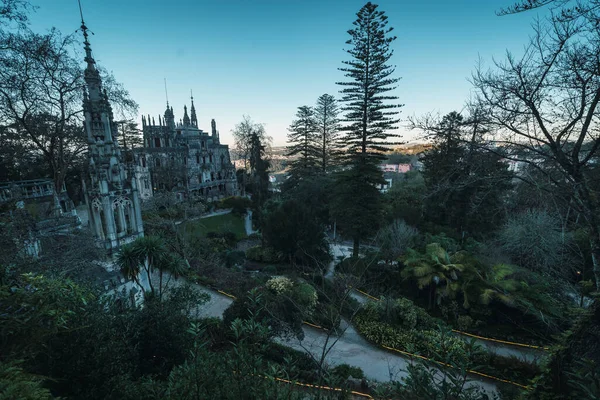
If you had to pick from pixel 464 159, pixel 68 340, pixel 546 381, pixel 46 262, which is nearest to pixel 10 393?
pixel 68 340

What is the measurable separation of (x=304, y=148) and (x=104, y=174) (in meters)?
21.0

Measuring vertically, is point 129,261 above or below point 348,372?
above

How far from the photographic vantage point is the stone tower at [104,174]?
8766mm

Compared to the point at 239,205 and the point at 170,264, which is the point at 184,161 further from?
the point at 170,264

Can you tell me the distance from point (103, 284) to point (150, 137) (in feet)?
94.1

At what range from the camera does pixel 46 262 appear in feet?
20.1

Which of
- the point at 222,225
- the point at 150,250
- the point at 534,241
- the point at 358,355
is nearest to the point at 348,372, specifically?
the point at 358,355

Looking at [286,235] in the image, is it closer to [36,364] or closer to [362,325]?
[362,325]

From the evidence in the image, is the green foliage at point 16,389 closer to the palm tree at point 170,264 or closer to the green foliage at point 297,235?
the palm tree at point 170,264

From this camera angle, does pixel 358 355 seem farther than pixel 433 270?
No

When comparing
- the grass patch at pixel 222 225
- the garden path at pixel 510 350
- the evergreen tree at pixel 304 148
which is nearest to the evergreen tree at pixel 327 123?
the evergreen tree at pixel 304 148

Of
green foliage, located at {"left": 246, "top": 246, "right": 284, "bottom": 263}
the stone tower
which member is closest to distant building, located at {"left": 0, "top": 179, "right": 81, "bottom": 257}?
the stone tower

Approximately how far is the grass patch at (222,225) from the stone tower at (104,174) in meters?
10.9

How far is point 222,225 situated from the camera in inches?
961
